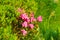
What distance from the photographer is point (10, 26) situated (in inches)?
204

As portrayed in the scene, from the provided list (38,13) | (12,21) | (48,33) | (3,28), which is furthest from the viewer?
(38,13)

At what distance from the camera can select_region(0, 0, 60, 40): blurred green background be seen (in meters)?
5.13

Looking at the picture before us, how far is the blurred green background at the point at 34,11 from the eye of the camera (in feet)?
16.8

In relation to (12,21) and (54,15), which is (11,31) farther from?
(54,15)

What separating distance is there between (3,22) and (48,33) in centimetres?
112

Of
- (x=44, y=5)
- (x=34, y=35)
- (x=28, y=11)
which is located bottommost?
(x=34, y=35)

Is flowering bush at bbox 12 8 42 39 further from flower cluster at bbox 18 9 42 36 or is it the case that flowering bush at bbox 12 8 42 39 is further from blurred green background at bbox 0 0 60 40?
blurred green background at bbox 0 0 60 40

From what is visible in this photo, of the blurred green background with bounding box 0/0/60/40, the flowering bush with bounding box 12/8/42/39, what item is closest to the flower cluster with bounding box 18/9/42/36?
the flowering bush with bounding box 12/8/42/39

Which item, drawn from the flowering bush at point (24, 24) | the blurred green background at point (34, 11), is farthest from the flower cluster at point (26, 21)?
the blurred green background at point (34, 11)

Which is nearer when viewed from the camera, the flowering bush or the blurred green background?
the blurred green background

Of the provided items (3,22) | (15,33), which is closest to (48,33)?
(15,33)

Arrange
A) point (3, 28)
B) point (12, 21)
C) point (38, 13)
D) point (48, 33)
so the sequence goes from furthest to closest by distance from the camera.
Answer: point (38, 13)
point (48, 33)
point (12, 21)
point (3, 28)

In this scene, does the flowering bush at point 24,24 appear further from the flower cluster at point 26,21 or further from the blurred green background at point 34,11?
the blurred green background at point 34,11

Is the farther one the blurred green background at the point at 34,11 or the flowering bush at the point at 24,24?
the flowering bush at the point at 24,24
